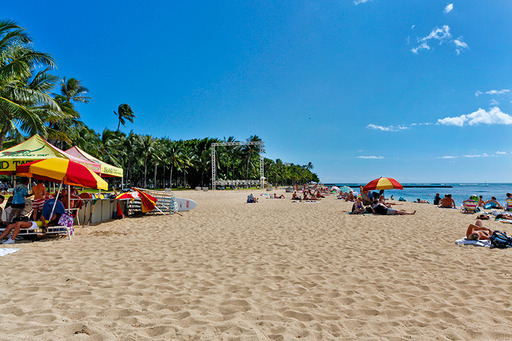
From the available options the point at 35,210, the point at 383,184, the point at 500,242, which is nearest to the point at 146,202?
the point at 35,210

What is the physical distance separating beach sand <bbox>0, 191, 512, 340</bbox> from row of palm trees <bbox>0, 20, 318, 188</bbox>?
32.9ft

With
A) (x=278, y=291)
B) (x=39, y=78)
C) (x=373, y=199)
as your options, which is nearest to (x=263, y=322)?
(x=278, y=291)

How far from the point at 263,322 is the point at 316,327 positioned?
508mm

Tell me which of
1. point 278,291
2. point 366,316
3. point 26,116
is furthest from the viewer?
point 26,116

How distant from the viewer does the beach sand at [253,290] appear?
263 cm

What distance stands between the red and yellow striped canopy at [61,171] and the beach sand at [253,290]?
1.50 m

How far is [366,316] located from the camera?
294 cm

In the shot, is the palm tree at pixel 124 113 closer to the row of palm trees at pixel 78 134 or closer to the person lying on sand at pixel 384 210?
the row of palm trees at pixel 78 134

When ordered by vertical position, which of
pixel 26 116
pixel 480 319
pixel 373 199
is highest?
pixel 26 116

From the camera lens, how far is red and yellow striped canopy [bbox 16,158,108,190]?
6660 millimetres

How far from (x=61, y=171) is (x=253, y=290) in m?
5.71

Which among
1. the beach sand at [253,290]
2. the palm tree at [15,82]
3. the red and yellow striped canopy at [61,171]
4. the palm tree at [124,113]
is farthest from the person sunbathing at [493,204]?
the palm tree at [124,113]

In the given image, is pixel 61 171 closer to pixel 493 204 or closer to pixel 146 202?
pixel 146 202

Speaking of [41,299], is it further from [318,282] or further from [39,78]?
[39,78]
